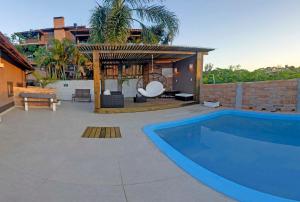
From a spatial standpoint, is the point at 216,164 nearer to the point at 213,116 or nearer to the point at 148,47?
the point at 213,116

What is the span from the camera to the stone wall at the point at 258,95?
805 centimetres

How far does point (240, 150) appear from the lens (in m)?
4.69

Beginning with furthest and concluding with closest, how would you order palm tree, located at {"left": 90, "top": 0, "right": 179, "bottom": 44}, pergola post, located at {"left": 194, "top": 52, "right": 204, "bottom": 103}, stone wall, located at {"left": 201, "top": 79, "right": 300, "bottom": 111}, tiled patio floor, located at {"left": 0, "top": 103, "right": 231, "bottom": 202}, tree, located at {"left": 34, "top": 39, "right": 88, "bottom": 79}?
1. tree, located at {"left": 34, "top": 39, "right": 88, "bottom": 79}
2. pergola post, located at {"left": 194, "top": 52, "right": 204, "bottom": 103}
3. palm tree, located at {"left": 90, "top": 0, "right": 179, "bottom": 44}
4. stone wall, located at {"left": 201, "top": 79, "right": 300, "bottom": 111}
5. tiled patio floor, located at {"left": 0, "top": 103, "right": 231, "bottom": 202}

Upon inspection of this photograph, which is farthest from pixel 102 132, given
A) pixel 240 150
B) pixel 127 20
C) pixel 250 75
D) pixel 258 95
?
pixel 250 75

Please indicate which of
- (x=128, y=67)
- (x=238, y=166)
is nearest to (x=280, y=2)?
(x=128, y=67)

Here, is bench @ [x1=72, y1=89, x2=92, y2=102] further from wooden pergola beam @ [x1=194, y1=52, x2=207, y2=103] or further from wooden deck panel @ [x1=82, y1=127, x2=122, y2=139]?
wooden deck panel @ [x1=82, y1=127, x2=122, y2=139]

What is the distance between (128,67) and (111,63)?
2.12m

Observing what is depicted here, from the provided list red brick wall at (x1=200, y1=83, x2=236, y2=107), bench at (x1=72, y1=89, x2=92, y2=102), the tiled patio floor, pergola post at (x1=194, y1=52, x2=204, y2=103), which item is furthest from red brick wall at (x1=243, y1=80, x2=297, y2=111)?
bench at (x1=72, y1=89, x2=92, y2=102)

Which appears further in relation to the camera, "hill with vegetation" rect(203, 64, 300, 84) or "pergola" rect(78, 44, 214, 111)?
"hill with vegetation" rect(203, 64, 300, 84)

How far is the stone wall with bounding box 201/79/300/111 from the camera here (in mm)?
8047

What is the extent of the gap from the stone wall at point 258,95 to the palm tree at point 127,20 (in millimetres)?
3992

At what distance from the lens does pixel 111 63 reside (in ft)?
42.5

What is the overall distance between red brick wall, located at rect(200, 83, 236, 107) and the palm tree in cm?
359

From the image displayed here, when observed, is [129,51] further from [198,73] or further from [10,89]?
[10,89]
